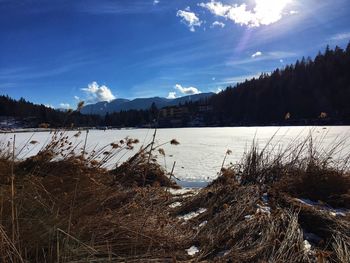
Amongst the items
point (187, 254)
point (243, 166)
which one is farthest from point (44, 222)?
point (243, 166)

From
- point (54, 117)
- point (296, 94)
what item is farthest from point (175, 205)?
point (296, 94)

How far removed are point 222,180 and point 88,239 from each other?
10.7 feet

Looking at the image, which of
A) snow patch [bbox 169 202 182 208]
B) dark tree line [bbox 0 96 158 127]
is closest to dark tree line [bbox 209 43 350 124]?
dark tree line [bbox 0 96 158 127]

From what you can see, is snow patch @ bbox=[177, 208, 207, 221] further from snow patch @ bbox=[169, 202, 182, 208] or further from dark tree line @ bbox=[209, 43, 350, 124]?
dark tree line @ bbox=[209, 43, 350, 124]

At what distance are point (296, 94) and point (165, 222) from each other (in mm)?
90561

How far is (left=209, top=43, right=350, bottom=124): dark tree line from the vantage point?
78250mm

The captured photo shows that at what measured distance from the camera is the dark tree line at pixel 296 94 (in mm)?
78250

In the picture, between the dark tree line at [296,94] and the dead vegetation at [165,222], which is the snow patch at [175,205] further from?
the dark tree line at [296,94]

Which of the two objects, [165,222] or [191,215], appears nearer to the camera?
[165,222]

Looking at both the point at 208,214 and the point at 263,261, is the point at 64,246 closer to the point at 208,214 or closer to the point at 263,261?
the point at 263,261

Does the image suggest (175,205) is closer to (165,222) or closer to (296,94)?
(165,222)

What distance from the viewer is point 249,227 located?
324cm

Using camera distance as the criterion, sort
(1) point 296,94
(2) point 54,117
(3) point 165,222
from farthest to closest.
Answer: (1) point 296,94
(2) point 54,117
(3) point 165,222

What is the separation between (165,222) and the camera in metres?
3.16
